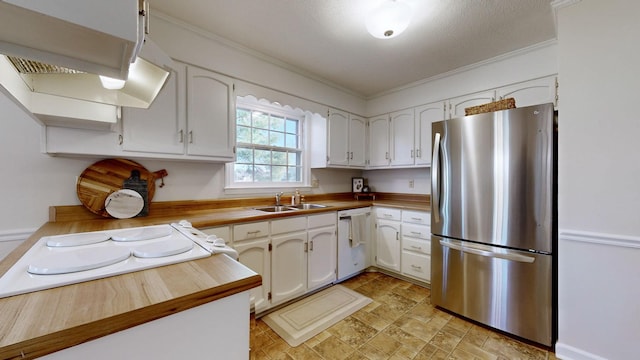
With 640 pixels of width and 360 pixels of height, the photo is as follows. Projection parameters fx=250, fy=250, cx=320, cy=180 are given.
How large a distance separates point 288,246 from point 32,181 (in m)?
1.77

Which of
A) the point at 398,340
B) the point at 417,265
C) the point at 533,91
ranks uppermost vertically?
the point at 533,91

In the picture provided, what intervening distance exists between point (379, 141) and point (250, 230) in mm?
2201

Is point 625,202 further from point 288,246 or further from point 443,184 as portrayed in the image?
point 288,246

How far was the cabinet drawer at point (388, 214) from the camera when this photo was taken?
282 centimetres

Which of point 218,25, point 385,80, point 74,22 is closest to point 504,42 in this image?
point 385,80

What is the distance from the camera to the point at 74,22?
1.69 ft

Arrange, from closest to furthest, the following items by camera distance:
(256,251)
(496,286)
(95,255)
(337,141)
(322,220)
→ (95,255) → (496,286) → (256,251) → (322,220) → (337,141)

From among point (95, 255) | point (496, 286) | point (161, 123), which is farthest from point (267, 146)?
point (496, 286)

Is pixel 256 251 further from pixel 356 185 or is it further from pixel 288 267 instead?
pixel 356 185

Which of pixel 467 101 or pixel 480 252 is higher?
pixel 467 101

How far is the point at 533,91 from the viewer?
2295 mm

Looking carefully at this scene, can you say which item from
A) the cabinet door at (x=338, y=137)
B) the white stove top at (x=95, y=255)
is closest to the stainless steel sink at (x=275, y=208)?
the cabinet door at (x=338, y=137)

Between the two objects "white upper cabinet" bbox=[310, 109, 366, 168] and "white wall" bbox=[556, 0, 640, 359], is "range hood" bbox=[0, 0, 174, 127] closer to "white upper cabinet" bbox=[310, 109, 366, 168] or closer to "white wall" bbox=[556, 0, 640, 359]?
"white upper cabinet" bbox=[310, 109, 366, 168]

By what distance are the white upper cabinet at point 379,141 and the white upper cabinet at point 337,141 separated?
0.15 meters
